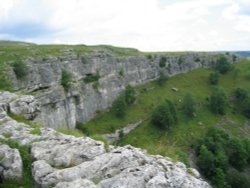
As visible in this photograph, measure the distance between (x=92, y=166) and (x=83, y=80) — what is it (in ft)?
302

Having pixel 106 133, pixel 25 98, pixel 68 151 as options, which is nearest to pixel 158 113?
pixel 106 133

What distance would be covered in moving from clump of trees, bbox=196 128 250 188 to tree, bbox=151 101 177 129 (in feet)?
38.2

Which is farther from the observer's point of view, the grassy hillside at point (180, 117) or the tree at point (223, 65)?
the tree at point (223, 65)

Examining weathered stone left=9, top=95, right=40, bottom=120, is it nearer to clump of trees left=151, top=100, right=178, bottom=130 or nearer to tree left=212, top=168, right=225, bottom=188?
tree left=212, top=168, right=225, bottom=188

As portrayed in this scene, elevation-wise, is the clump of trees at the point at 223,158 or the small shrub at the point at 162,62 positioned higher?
the small shrub at the point at 162,62

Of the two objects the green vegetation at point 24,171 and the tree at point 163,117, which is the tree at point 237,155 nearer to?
the tree at point 163,117

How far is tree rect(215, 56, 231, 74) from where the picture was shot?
171000mm

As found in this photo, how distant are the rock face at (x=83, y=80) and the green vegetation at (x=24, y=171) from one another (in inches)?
1334

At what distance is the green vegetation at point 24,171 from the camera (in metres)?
18.3

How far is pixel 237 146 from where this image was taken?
341 ft

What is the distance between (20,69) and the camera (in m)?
76.2

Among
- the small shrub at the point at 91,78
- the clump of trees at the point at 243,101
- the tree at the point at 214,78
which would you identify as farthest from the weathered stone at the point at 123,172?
the tree at the point at 214,78

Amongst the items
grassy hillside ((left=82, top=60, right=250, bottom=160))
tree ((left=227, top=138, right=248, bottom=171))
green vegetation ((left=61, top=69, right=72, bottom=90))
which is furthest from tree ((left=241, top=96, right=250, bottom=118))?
A: green vegetation ((left=61, top=69, right=72, bottom=90))

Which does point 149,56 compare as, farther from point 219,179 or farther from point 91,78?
point 219,179
